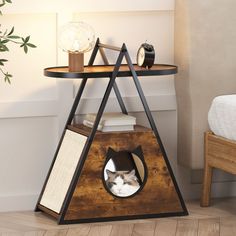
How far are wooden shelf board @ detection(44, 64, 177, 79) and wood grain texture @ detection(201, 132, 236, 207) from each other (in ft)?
1.28

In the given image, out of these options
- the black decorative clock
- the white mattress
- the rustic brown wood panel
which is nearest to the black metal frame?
the rustic brown wood panel

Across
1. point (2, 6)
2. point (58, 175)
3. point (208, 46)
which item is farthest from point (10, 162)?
point (208, 46)

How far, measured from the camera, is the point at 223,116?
3.66 meters

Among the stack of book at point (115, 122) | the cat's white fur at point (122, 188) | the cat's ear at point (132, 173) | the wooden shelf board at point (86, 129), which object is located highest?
the stack of book at point (115, 122)

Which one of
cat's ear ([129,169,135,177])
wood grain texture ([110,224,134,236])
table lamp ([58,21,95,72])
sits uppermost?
table lamp ([58,21,95,72])

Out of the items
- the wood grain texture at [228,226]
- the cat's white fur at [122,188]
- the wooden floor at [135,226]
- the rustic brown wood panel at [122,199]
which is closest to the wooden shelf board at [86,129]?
the rustic brown wood panel at [122,199]

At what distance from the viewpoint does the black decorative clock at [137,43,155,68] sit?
12.0 ft

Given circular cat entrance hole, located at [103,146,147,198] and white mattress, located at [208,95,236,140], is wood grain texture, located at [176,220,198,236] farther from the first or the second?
white mattress, located at [208,95,236,140]

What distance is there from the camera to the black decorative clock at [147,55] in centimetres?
367

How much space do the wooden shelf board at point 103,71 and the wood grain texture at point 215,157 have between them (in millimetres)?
391

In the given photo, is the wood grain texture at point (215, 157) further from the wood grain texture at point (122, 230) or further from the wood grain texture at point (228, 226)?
the wood grain texture at point (122, 230)

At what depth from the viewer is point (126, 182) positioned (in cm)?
371

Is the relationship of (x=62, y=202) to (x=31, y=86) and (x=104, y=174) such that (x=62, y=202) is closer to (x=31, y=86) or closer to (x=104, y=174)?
(x=104, y=174)

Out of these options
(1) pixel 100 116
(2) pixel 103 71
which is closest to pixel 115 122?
(1) pixel 100 116
